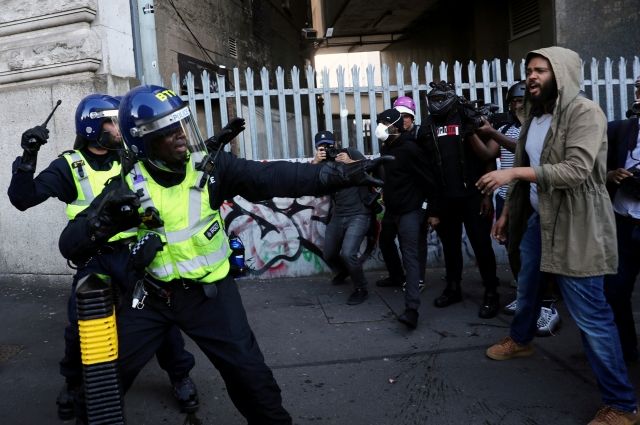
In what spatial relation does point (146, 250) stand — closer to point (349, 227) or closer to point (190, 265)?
point (190, 265)

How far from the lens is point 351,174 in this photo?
2.38 metres

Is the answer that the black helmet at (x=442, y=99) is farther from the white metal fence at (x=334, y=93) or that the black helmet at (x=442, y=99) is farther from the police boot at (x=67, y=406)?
the police boot at (x=67, y=406)

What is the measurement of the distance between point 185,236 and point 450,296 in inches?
134

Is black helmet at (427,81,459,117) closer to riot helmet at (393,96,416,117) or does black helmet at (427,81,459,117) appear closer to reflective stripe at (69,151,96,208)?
riot helmet at (393,96,416,117)

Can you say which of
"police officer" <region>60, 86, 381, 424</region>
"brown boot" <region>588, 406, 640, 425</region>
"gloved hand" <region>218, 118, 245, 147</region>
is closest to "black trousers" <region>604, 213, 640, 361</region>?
"brown boot" <region>588, 406, 640, 425</region>

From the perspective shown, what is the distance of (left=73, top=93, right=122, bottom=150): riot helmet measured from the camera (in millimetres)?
3555

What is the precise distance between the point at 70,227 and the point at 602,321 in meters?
2.62

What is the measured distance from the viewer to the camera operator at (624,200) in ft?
11.0

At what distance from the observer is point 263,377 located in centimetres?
251

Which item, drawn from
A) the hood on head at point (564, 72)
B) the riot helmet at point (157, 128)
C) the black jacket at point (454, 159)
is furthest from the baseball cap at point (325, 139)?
the riot helmet at point (157, 128)

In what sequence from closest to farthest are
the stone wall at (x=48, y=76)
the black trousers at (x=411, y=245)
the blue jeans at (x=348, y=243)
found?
the black trousers at (x=411, y=245), the blue jeans at (x=348, y=243), the stone wall at (x=48, y=76)

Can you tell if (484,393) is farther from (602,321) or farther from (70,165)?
(70,165)

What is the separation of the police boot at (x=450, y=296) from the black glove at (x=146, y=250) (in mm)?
3388

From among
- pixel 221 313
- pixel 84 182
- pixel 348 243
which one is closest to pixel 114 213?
pixel 221 313
